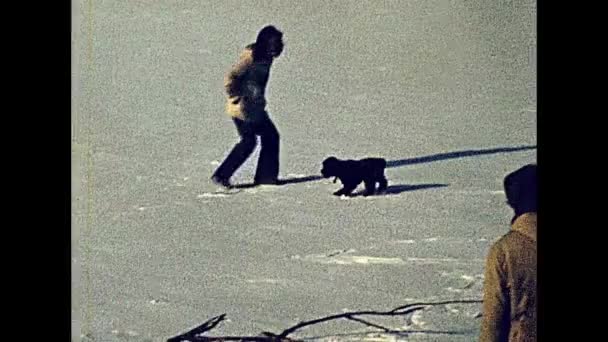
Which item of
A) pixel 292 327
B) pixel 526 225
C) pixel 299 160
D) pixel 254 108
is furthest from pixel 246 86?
pixel 526 225

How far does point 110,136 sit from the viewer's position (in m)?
1.37

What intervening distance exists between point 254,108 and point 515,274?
0.52 meters

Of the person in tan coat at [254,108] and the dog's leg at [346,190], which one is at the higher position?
the person in tan coat at [254,108]

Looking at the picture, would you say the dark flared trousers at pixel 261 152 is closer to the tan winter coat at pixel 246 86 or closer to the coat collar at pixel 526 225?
the tan winter coat at pixel 246 86

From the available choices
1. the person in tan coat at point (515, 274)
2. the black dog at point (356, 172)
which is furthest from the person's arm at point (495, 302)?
the black dog at point (356, 172)

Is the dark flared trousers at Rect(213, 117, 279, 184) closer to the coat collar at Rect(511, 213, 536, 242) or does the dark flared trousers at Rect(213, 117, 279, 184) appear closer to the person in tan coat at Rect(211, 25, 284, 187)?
the person in tan coat at Rect(211, 25, 284, 187)

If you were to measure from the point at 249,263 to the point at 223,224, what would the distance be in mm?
78

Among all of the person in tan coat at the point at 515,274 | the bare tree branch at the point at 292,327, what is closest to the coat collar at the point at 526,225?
the person in tan coat at the point at 515,274

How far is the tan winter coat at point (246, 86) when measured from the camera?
1.38 metres

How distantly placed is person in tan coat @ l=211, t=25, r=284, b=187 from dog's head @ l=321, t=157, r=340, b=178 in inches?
3.1

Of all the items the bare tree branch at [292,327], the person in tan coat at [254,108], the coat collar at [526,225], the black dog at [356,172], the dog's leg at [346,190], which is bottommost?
the bare tree branch at [292,327]

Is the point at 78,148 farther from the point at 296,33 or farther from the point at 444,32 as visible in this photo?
the point at 444,32

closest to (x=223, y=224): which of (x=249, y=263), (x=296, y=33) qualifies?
(x=249, y=263)

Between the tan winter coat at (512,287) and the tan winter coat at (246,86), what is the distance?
18.3 inches
